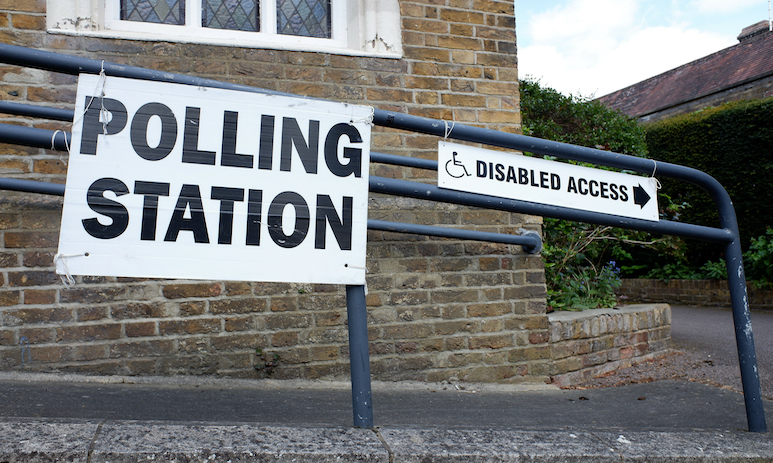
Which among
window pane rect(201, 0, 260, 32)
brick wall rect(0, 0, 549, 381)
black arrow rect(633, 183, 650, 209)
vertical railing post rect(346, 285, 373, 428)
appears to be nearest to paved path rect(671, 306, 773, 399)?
brick wall rect(0, 0, 549, 381)

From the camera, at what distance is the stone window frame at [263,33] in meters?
3.12

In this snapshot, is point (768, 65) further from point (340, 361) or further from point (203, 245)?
point (203, 245)

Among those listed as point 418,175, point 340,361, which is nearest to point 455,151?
point 418,175

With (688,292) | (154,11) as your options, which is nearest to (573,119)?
(688,292)

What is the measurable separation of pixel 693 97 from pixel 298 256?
1970 cm

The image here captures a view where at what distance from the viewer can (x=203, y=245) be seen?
1.71 metres

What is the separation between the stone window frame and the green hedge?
23.7 feet

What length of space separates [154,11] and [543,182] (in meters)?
2.71

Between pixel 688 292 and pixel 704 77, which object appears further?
pixel 704 77

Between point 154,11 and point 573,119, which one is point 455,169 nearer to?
point 154,11

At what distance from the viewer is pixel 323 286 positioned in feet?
11.2

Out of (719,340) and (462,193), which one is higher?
(462,193)

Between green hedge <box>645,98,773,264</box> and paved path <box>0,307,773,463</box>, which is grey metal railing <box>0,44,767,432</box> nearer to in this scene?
paved path <box>0,307,773,463</box>

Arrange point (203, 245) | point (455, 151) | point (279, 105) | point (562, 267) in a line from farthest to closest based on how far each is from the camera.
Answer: point (562, 267)
point (455, 151)
point (279, 105)
point (203, 245)
